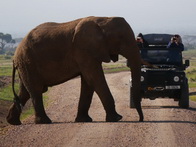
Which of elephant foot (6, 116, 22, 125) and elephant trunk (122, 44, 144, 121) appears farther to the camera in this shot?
elephant foot (6, 116, 22, 125)

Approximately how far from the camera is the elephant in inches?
678

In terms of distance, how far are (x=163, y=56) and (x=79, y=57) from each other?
6.64 meters

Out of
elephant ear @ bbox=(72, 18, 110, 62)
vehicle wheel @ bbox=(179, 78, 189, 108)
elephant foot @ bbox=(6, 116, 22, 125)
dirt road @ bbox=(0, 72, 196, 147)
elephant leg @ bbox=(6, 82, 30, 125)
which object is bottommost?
vehicle wheel @ bbox=(179, 78, 189, 108)

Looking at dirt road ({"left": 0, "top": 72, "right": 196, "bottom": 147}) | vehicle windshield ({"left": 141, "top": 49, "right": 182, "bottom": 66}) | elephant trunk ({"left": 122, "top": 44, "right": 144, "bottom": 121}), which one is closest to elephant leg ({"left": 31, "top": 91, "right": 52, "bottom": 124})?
dirt road ({"left": 0, "top": 72, "right": 196, "bottom": 147})

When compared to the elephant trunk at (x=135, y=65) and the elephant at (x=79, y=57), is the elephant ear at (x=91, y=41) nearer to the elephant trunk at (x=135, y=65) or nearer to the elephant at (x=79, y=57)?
the elephant at (x=79, y=57)

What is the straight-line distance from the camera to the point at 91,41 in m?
17.2

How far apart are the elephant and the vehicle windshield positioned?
559 cm

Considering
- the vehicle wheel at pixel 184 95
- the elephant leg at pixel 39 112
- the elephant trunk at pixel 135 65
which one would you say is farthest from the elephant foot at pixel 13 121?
the vehicle wheel at pixel 184 95

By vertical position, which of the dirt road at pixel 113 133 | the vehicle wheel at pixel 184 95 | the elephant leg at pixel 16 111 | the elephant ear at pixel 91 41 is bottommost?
the vehicle wheel at pixel 184 95

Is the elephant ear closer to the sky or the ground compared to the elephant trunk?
closer to the sky

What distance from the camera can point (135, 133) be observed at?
576 inches

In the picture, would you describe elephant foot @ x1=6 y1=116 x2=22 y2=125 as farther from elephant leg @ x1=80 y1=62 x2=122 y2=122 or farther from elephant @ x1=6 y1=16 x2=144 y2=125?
elephant leg @ x1=80 y1=62 x2=122 y2=122

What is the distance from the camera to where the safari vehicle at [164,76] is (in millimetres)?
22172

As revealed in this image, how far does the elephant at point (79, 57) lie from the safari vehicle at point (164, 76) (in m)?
4.46
